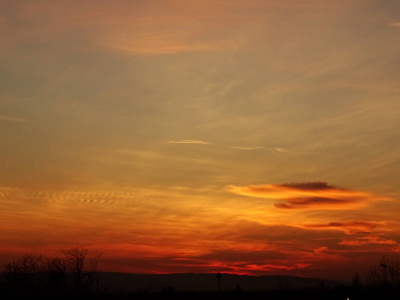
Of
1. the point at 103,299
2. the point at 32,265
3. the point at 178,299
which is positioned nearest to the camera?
Result: the point at 103,299

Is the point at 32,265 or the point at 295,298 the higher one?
the point at 32,265

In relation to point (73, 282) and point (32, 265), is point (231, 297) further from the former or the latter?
point (32, 265)

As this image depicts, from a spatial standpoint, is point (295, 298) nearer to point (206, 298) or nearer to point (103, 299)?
point (206, 298)

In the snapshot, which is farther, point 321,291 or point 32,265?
point 32,265

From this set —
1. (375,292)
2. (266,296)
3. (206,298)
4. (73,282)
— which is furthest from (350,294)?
(73,282)

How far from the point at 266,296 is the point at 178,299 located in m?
15.9

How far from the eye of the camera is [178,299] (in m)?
107

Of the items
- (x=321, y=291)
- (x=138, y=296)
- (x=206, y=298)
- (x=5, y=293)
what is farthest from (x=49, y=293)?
(x=321, y=291)

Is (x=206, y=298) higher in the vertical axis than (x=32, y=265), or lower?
lower

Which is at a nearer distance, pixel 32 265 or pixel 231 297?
pixel 231 297

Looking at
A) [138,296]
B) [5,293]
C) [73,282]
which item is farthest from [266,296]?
[5,293]

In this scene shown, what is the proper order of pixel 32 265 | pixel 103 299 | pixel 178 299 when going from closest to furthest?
pixel 103 299, pixel 178 299, pixel 32 265

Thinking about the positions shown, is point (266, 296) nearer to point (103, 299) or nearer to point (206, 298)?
point (206, 298)

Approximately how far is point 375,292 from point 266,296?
62.5 feet
